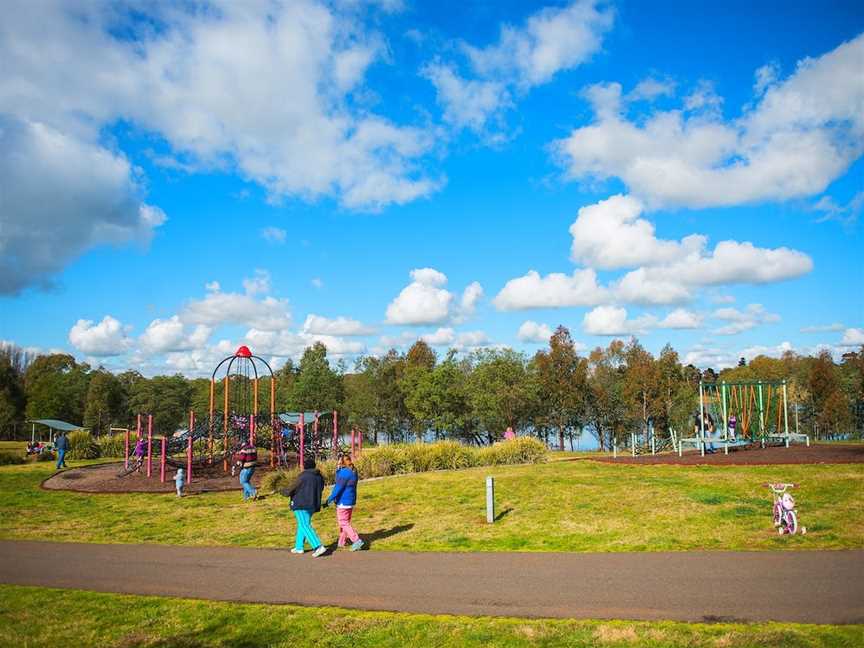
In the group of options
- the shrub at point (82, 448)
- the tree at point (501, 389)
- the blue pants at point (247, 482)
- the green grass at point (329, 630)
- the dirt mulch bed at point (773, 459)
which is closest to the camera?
the green grass at point (329, 630)

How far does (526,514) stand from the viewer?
13219 mm

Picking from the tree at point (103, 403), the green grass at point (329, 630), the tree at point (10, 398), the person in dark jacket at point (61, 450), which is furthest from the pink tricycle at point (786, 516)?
the tree at point (103, 403)

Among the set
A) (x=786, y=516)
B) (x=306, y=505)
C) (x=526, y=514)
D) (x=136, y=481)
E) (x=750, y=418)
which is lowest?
(x=136, y=481)

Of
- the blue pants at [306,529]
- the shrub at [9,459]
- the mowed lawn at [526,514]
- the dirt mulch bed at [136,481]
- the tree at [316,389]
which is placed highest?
the tree at [316,389]

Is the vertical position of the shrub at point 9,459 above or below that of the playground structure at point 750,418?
below

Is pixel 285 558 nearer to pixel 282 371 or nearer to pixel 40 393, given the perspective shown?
pixel 40 393

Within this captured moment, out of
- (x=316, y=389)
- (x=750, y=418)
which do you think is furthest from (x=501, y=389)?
(x=750, y=418)

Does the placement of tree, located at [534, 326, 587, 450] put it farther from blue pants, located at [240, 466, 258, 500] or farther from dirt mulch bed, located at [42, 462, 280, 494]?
blue pants, located at [240, 466, 258, 500]

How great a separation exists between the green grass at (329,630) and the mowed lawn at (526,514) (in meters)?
3.66

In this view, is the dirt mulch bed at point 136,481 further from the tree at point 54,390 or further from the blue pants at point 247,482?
the tree at point 54,390

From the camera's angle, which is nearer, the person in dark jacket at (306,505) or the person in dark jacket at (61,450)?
the person in dark jacket at (306,505)

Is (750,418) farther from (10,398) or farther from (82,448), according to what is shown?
(10,398)

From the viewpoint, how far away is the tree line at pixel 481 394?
5697cm

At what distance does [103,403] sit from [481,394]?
1810 inches
